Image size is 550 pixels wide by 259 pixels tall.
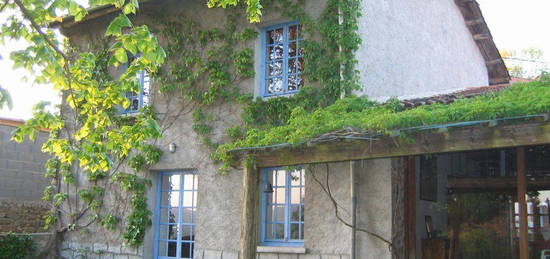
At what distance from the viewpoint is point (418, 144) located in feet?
23.9

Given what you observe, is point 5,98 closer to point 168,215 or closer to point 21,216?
point 168,215

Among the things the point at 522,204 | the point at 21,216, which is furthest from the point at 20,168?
the point at 522,204

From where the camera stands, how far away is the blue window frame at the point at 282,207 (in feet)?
33.1

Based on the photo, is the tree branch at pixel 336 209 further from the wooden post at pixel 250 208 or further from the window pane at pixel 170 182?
the window pane at pixel 170 182

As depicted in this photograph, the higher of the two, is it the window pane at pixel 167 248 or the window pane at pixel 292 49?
the window pane at pixel 292 49

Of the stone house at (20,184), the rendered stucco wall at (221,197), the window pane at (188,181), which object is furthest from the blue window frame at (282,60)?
the stone house at (20,184)

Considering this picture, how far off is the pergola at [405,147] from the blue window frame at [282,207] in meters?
1.06

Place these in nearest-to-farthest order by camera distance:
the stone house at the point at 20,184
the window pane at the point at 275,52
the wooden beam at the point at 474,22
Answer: the window pane at the point at 275,52
the stone house at the point at 20,184
the wooden beam at the point at 474,22

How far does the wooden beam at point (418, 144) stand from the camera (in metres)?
6.50

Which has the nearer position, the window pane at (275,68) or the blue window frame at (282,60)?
the blue window frame at (282,60)

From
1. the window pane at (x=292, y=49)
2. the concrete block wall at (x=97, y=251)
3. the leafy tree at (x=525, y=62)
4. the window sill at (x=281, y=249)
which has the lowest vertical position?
the concrete block wall at (x=97, y=251)

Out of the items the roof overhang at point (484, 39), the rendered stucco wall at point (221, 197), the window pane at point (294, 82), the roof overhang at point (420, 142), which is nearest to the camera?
the roof overhang at point (420, 142)

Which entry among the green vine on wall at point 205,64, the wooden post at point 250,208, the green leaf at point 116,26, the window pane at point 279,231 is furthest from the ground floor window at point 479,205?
the green leaf at point 116,26

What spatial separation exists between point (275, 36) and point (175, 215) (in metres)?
3.97
